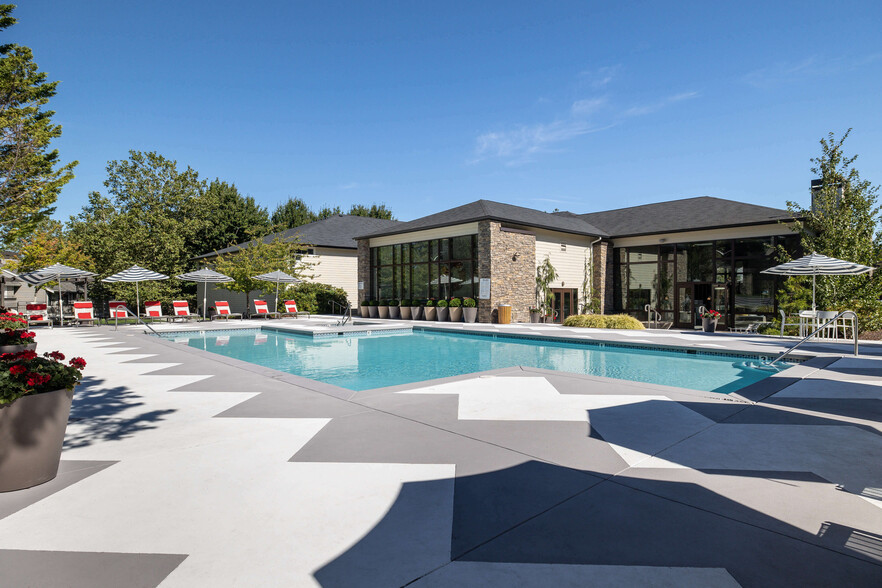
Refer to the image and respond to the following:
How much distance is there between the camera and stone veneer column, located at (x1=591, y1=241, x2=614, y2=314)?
66.8 feet

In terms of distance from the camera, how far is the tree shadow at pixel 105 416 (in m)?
3.69

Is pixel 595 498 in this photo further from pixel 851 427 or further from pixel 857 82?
pixel 857 82

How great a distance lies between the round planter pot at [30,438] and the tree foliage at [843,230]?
1621 centimetres

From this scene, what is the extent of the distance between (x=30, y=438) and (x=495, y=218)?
15.6 m

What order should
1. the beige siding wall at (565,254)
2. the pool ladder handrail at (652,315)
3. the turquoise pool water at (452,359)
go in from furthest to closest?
the beige siding wall at (565,254) → the pool ladder handrail at (652,315) → the turquoise pool water at (452,359)

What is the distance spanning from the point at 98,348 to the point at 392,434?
9174 millimetres

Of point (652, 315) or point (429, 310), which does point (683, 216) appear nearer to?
point (652, 315)

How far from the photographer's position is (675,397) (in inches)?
194

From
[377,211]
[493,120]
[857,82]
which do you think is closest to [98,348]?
[493,120]

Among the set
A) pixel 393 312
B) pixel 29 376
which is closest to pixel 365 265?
pixel 393 312

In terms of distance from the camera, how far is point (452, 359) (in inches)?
385

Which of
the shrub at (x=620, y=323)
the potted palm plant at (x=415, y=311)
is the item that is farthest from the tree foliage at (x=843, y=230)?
the potted palm plant at (x=415, y=311)

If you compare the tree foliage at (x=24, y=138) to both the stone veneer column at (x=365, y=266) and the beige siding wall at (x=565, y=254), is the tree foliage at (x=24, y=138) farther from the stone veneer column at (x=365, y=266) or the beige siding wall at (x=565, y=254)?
the beige siding wall at (x=565, y=254)

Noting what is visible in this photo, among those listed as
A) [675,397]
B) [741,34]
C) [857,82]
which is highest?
[741,34]
